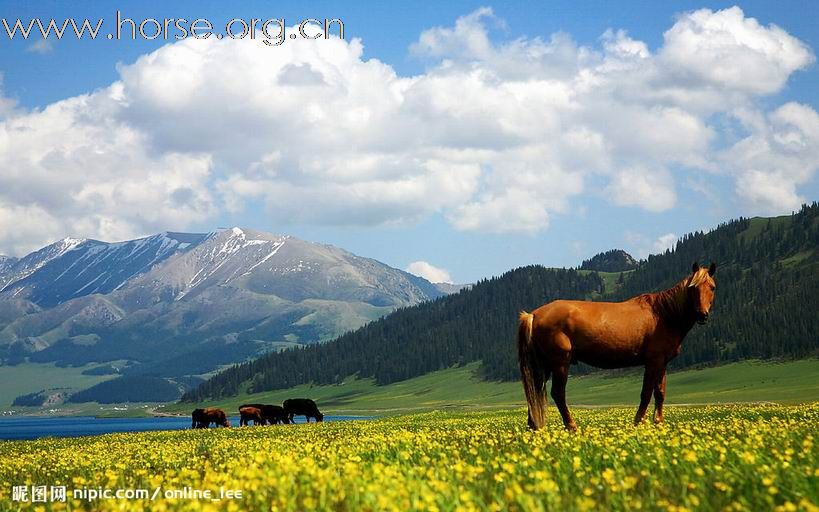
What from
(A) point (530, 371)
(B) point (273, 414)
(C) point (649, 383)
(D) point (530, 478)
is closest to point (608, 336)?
(C) point (649, 383)

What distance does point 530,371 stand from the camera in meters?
19.9

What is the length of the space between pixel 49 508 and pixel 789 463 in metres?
10.2

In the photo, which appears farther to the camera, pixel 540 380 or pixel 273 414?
pixel 273 414

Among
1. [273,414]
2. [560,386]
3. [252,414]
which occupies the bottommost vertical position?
[273,414]

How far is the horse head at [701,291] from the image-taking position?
1951cm

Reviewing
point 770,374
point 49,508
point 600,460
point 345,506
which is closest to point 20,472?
point 49,508

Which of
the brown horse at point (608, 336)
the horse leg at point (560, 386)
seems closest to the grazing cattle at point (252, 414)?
the brown horse at point (608, 336)

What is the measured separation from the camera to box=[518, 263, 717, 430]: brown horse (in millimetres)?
19453

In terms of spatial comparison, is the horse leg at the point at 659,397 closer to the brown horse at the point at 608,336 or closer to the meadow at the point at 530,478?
the brown horse at the point at 608,336

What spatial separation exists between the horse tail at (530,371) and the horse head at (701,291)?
3994 millimetres

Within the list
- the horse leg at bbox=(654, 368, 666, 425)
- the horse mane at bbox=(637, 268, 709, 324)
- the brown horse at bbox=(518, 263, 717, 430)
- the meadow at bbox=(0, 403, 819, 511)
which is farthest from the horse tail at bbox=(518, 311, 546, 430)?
the meadow at bbox=(0, 403, 819, 511)

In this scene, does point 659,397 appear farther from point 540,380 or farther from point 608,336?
point 540,380

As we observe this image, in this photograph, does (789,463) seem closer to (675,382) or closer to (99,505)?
(99,505)

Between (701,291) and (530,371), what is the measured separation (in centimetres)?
464
